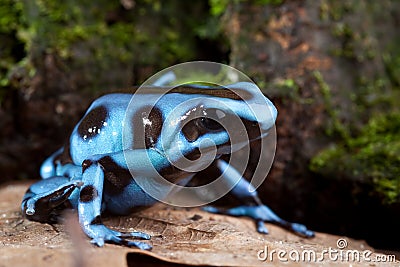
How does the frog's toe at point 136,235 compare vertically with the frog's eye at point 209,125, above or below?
below

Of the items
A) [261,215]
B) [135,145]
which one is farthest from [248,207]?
[135,145]

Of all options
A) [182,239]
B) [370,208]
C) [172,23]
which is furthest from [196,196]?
[172,23]

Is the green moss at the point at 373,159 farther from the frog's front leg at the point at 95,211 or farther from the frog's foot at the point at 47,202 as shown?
the frog's foot at the point at 47,202

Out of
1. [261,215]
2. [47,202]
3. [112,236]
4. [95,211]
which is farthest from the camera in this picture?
[261,215]

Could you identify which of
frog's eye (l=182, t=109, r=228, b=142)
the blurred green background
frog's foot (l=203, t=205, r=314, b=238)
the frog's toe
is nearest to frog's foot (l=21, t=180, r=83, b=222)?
the frog's toe

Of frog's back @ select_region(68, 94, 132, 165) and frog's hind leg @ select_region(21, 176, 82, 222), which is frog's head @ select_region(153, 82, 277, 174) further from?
frog's hind leg @ select_region(21, 176, 82, 222)

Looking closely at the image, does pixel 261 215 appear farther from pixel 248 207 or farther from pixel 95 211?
pixel 95 211

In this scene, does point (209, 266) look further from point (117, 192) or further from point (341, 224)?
point (341, 224)

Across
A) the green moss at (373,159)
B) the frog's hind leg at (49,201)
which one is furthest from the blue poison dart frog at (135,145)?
the green moss at (373,159)
